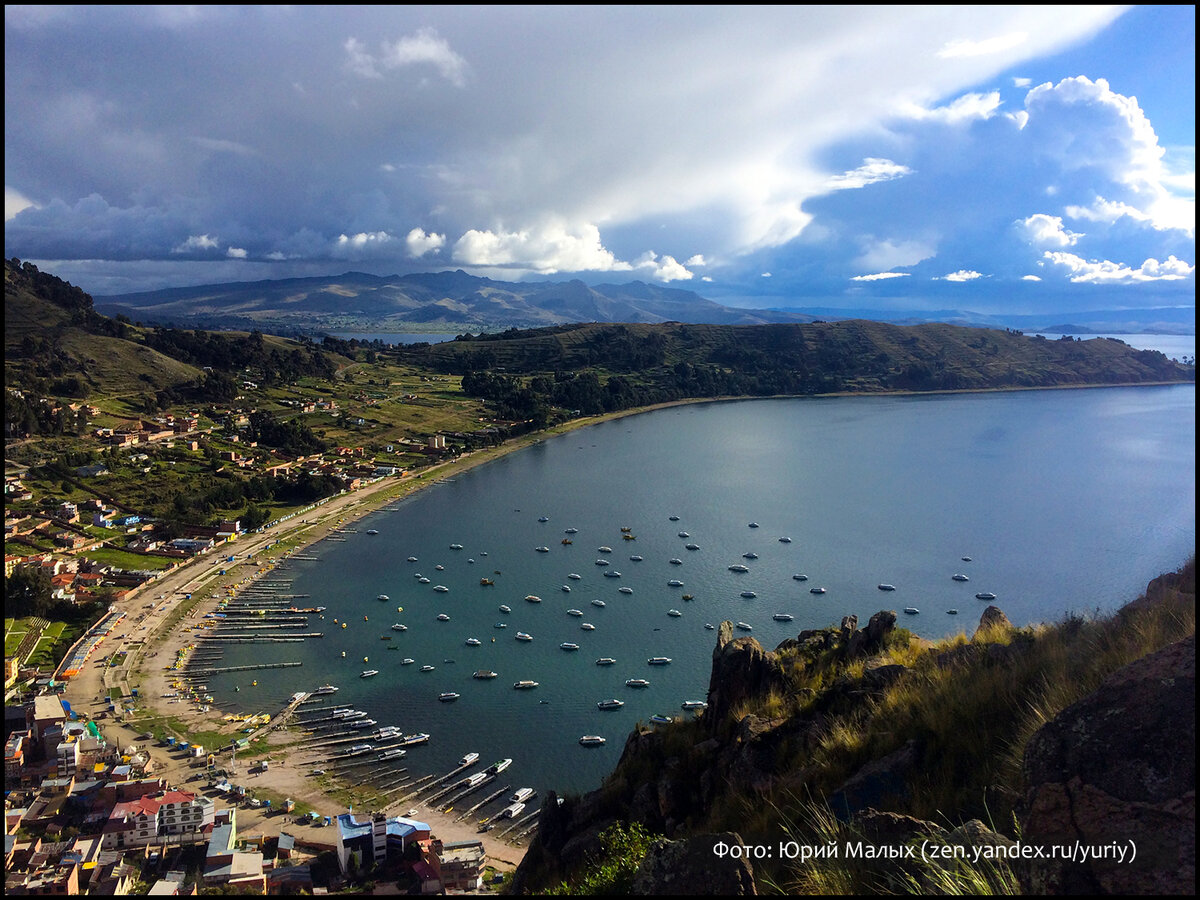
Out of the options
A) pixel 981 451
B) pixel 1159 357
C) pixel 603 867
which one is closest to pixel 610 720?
pixel 603 867

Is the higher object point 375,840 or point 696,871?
point 696,871

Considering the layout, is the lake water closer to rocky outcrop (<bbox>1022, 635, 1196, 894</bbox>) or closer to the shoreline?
the shoreline

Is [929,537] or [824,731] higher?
[824,731]

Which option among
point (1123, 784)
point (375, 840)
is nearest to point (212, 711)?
point (375, 840)

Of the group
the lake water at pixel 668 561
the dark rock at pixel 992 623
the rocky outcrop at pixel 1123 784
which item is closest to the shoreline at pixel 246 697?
the lake water at pixel 668 561

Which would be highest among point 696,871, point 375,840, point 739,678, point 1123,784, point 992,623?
point 1123,784


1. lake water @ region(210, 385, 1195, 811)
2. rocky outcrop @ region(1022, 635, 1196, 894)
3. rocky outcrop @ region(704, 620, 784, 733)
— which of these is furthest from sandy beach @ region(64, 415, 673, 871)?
rocky outcrop @ region(1022, 635, 1196, 894)

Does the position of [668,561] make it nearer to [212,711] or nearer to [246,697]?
[246,697]

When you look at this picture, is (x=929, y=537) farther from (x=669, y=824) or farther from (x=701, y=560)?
(x=669, y=824)
